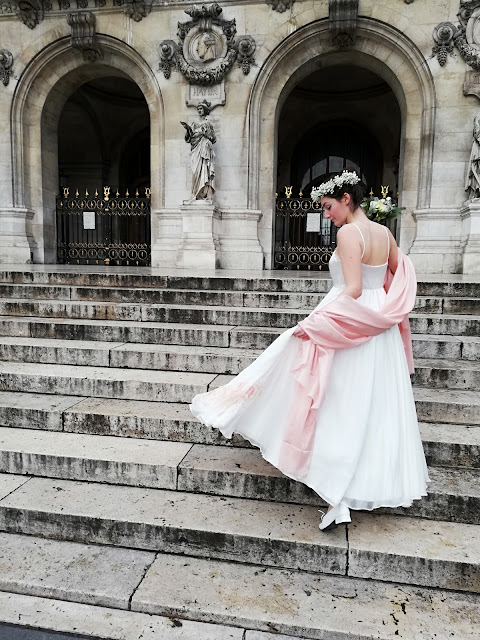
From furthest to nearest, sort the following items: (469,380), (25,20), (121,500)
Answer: (25,20)
(469,380)
(121,500)

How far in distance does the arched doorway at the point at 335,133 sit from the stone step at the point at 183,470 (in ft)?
Result: 37.8

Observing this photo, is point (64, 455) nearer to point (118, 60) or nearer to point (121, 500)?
point (121, 500)

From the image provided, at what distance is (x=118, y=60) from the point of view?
436 inches

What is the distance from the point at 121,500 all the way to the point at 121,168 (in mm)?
16942

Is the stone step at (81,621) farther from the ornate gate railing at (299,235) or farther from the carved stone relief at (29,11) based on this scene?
the carved stone relief at (29,11)

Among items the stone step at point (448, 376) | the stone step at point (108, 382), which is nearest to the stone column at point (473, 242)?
the stone step at point (448, 376)

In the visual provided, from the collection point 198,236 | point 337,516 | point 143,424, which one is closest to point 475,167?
point 198,236

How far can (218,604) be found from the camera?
7.66ft

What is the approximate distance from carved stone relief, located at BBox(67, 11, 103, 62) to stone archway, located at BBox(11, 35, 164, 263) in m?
0.23

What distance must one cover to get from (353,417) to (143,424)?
1.80 m

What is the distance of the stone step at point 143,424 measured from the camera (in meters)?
3.26

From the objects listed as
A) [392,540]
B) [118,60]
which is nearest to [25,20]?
[118,60]

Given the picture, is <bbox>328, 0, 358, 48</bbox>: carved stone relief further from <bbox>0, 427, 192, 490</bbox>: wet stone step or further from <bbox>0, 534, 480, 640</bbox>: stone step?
<bbox>0, 534, 480, 640</bbox>: stone step

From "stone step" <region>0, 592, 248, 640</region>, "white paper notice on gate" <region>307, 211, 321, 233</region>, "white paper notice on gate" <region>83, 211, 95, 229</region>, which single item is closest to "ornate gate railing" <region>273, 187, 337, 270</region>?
"white paper notice on gate" <region>307, 211, 321, 233</region>
